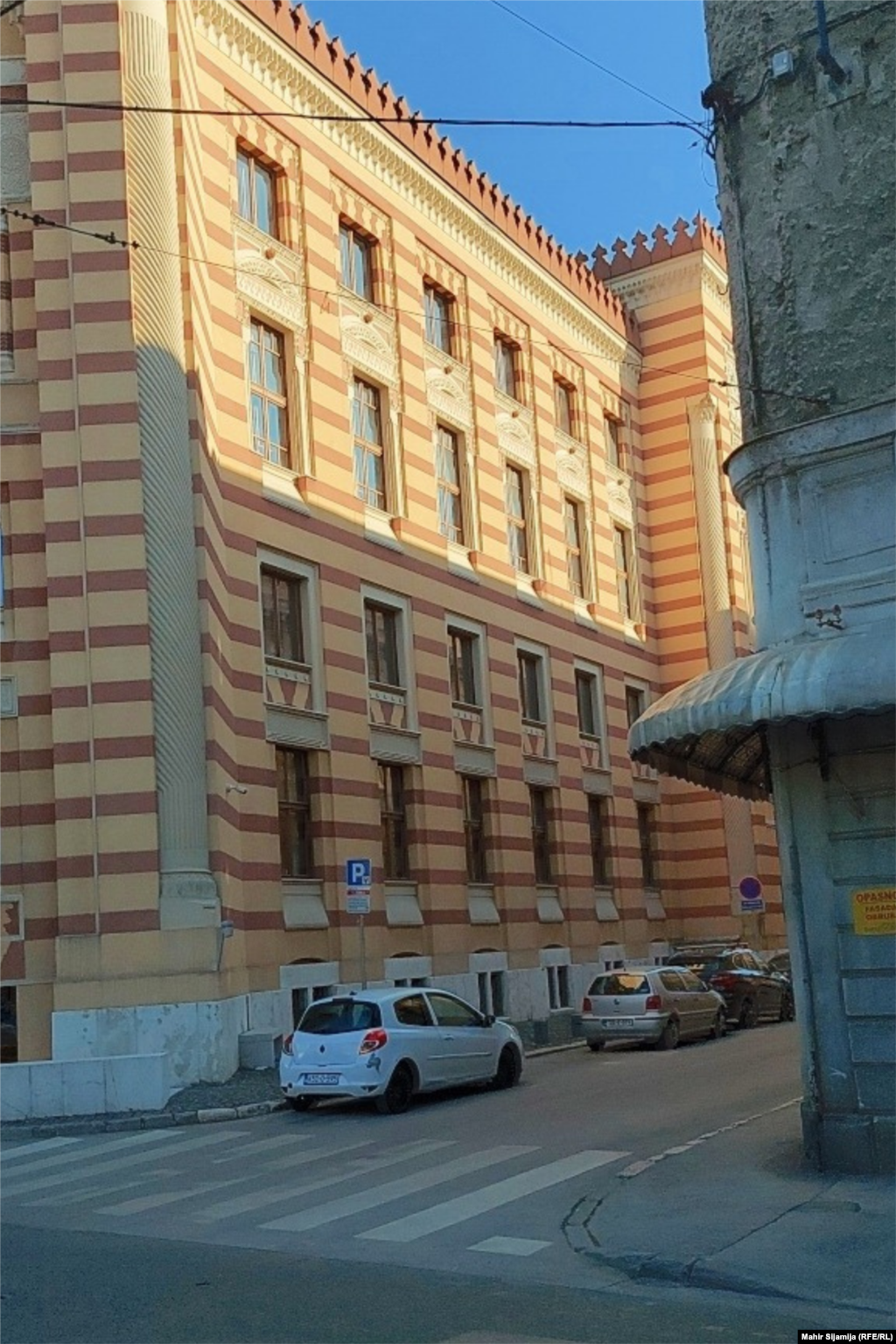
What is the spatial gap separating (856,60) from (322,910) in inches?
685

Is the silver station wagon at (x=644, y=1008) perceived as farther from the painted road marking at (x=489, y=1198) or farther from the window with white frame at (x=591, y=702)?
the painted road marking at (x=489, y=1198)

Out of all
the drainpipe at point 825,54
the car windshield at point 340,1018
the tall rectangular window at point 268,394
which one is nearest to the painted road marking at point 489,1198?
the car windshield at point 340,1018

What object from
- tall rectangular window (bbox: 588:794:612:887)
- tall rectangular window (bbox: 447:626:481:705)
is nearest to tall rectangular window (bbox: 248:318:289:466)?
tall rectangular window (bbox: 447:626:481:705)

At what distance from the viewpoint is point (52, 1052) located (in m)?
22.3

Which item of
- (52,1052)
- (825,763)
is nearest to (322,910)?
(52,1052)

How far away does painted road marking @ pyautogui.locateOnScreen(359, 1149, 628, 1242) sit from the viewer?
11.8m

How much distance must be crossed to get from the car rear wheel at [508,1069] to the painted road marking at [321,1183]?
17.4 feet

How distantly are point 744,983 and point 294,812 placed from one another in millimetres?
10868

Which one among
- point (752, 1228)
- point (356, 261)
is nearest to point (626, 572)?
point (356, 261)

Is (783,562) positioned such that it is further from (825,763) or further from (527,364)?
(527,364)

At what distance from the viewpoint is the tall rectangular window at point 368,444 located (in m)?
30.7

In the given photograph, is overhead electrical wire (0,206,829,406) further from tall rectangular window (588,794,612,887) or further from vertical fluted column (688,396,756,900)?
tall rectangular window (588,794,612,887)

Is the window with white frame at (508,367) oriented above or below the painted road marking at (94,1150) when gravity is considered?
above

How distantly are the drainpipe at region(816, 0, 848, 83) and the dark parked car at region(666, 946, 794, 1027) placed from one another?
20.0m
